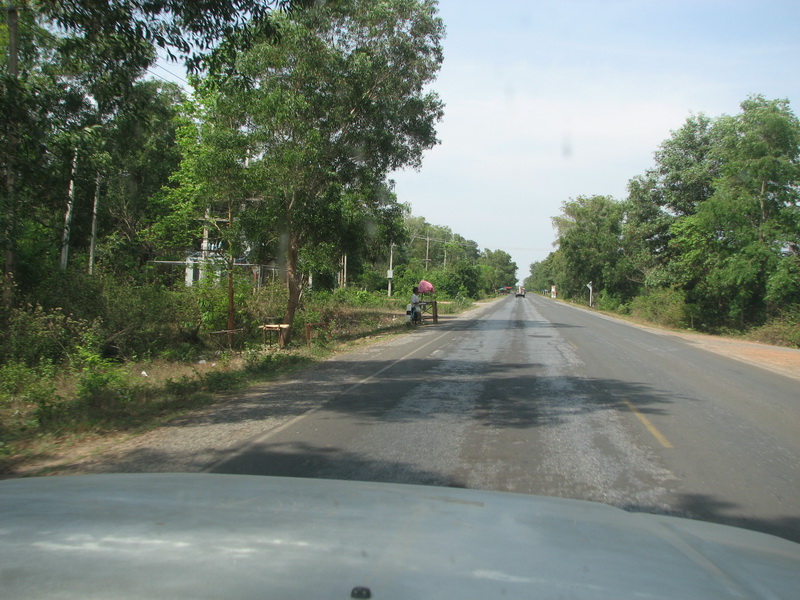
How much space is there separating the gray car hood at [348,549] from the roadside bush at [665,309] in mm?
33698

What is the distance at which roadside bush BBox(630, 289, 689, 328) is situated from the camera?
33.8 metres

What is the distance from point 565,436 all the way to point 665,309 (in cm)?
3212

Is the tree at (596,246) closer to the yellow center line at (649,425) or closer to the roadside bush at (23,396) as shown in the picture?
the yellow center line at (649,425)

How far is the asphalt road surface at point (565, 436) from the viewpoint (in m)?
5.39

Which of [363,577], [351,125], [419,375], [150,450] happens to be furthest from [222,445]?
[351,125]

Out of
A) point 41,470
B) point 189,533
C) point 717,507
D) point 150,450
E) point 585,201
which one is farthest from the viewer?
point 585,201

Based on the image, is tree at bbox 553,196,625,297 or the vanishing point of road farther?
tree at bbox 553,196,625,297

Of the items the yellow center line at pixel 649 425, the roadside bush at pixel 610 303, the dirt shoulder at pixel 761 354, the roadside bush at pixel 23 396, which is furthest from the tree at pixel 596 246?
the roadside bush at pixel 23 396

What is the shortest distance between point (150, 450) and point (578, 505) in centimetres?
502

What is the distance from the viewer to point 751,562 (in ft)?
7.68

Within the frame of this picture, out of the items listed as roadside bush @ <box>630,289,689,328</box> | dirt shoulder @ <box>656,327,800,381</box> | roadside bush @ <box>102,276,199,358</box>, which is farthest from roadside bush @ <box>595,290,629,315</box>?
roadside bush @ <box>102,276,199,358</box>

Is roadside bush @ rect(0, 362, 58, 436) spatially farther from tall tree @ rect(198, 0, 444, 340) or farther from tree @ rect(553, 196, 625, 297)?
tree @ rect(553, 196, 625, 297)

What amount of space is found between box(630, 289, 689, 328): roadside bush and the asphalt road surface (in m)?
20.7

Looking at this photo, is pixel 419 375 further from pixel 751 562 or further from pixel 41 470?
pixel 751 562
